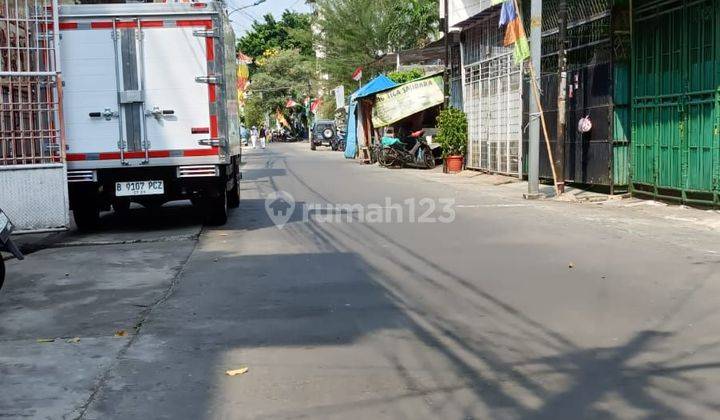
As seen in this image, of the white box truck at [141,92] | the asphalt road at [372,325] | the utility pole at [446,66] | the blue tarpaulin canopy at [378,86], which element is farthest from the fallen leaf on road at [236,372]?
the blue tarpaulin canopy at [378,86]

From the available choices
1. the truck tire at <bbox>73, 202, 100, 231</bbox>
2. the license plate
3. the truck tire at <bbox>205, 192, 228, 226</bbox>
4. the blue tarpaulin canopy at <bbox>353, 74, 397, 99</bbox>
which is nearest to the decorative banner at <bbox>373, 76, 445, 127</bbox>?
Answer: the blue tarpaulin canopy at <bbox>353, 74, 397, 99</bbox>

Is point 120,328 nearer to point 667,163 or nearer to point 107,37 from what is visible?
point 107,37

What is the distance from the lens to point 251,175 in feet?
85.6

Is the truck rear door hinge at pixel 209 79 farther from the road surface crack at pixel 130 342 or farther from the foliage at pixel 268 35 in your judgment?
the foliage at pixel 268 35

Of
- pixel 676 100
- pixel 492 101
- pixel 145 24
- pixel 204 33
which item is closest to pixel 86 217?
pixel 145 24

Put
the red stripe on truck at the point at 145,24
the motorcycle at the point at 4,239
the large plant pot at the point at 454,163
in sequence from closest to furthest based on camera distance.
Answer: the motorcycle at the point at 4,239 < the red stripe on truck at the point at 145,24 < the large plant pot at the point at 454,163

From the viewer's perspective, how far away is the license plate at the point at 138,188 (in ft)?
37.2

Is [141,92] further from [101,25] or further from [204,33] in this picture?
[204,33]

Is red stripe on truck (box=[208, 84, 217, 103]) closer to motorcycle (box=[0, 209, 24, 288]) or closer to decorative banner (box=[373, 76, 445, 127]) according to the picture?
motorcycle (box=[0, 209, 24, 288])

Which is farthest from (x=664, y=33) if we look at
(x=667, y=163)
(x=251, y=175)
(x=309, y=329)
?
(x=251, y=175)

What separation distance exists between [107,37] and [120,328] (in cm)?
613

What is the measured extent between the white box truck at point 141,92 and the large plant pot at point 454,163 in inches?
578

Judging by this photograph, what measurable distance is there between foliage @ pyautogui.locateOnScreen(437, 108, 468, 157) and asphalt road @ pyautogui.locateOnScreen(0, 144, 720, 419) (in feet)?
45.4

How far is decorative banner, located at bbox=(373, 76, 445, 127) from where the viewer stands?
28016mm
